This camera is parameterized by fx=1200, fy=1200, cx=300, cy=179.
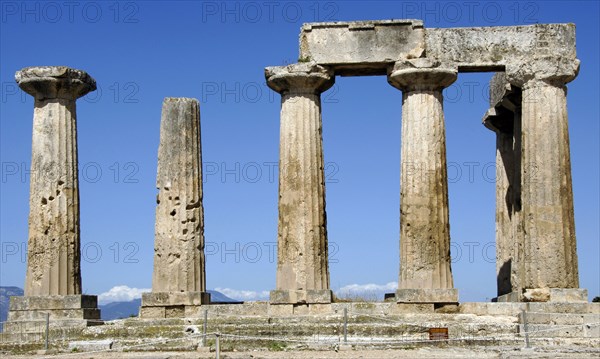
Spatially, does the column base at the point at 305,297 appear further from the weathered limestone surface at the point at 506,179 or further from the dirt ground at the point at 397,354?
the weathered limestone surface at the point at 506,179

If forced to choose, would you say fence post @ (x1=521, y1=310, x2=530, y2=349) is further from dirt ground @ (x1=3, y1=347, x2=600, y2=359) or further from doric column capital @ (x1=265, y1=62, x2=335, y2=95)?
doric column capital @ (x1=265, y1=62, x2=335, y2=95)

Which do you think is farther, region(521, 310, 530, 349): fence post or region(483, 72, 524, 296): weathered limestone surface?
region(483, 72, 524, 296): weathered limestone surface

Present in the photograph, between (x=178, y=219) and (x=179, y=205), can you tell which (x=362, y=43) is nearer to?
(x=179, y=205)

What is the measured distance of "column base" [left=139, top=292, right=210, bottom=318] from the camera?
38.4 meters

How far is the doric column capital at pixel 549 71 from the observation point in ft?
127

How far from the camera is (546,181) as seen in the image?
38.5 meters

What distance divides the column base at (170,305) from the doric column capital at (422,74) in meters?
9.73

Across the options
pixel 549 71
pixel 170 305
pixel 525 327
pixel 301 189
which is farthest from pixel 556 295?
pixel 170 305

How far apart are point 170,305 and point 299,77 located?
850cm

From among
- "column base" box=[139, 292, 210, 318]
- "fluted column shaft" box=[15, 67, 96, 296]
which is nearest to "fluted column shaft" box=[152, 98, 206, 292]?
"column base" box=[139, 292, 210, 318]

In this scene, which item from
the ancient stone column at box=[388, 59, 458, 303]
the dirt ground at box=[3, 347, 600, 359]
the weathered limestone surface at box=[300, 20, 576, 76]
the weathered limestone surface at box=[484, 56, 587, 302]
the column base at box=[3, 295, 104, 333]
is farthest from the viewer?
the weathered limestone surface at box=[300, 20, 576, 76]

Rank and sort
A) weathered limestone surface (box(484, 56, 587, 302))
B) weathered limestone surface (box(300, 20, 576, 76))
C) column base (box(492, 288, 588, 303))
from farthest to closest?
1. weathered limestone surface (box(300, 20, 576, 76))
2. weathered limestone surface (box(484, 56, 587, 302))
3. column base (box(492, 288, 588, 303))

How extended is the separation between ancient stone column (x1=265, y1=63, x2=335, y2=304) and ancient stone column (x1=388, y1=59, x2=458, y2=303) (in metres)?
2.53

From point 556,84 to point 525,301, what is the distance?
281 inches
